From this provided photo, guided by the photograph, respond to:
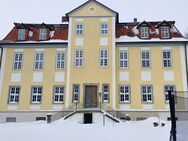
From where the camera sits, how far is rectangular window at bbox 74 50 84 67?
2617cm

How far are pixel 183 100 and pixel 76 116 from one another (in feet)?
53.7

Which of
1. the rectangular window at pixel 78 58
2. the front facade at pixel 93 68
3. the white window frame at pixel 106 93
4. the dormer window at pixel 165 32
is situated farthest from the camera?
the dormer window at pixel 165 32

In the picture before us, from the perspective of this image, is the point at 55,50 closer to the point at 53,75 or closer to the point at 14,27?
the point at 53,75

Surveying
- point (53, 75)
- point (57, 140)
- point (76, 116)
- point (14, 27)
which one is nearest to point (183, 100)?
point (57, 140)

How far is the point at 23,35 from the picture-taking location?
93.2ft

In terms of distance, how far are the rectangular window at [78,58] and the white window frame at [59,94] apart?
8.66 ft

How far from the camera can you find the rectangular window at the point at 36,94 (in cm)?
2620

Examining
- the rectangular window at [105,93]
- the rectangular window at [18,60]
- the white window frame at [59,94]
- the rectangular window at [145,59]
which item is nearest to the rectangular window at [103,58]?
the rectangular window at [105,93]

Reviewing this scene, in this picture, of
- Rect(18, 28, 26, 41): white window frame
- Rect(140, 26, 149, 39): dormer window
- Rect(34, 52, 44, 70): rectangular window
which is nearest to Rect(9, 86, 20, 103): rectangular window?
Rect(34, 52, 44, 70): rectangular window

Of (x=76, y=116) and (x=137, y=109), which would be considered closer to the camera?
(x=76, y=116)

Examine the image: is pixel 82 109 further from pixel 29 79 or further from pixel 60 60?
pixel 29 79

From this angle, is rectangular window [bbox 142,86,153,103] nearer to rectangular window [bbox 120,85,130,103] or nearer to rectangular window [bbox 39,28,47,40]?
rectangular window [bbox 120,85,130,103]

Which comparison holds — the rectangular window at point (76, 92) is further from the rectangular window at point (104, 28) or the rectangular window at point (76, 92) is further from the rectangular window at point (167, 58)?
the rectangular window at point (167, 58)

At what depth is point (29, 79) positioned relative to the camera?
87.4 feet
